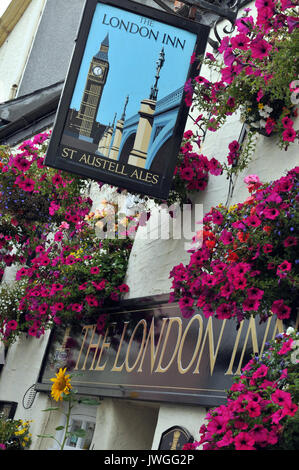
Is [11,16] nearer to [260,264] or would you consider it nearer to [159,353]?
[159,353]

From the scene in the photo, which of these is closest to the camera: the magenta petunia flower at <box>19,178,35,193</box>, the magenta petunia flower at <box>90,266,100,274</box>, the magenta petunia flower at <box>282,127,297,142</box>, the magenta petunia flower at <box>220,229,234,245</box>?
the magenta petunia flower at <box>220,229,234,245</box>

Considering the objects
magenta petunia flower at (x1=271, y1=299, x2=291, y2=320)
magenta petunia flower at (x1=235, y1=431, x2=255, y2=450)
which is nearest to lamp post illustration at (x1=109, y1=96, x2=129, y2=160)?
Result: magenta petunia flower at (x1=271, y1=299, x2=291, y2=320)

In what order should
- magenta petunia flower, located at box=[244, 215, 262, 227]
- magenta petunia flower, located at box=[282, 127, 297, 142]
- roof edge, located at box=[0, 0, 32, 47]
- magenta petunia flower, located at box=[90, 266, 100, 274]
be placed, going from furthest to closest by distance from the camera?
1. roof edge, located at box=[0, 0, 32, 47]
2. magenta petunia flower, located at box=[90, 266, 100, 274]
3. magenta petunia flower, located at box=[282, 127, 297, 142]
4. magenta petunia flower, located at box=[244, 215, 262, 227]

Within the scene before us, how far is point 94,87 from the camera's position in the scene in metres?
5.81

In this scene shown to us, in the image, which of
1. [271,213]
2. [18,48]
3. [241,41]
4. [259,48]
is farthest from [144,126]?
[18,48]

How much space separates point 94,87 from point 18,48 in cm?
1129

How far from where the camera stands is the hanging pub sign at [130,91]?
18.8ft

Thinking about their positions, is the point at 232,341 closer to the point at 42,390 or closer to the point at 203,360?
the point at 203,360

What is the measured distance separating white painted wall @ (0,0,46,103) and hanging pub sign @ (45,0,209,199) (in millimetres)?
10136

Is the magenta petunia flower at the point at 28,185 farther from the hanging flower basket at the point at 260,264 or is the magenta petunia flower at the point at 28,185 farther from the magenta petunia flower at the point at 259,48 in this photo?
the magenta petunia flower at the point at 259,48

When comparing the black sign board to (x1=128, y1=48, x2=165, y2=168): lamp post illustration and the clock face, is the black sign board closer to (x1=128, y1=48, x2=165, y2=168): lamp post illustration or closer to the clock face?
(x1=128, y1=48, x2=165, y2=168): lamp post illustration

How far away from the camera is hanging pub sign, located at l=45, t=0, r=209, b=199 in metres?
5.73

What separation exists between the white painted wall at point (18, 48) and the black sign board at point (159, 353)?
967 cm

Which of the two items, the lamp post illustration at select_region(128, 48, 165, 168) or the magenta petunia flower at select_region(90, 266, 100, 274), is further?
the magenta petunia flower at select_region(90, 266, 100, 274)
